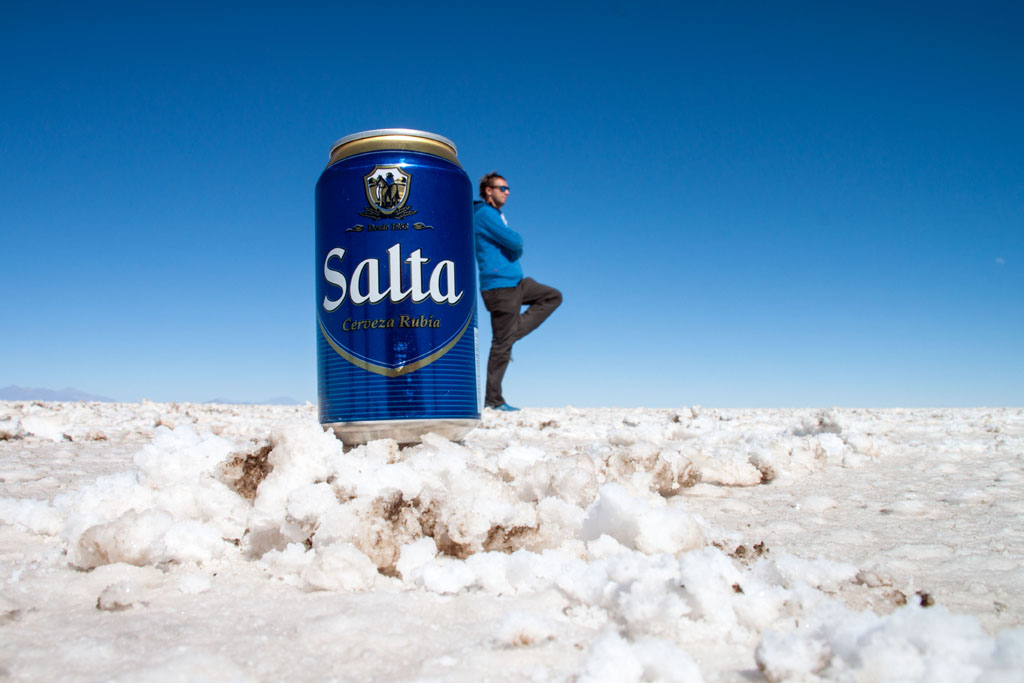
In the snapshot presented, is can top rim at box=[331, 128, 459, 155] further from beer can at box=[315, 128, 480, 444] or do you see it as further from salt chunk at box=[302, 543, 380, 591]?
salt chunk at box=[302, 543, 380, 591]

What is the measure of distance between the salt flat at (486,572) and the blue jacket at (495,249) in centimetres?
407

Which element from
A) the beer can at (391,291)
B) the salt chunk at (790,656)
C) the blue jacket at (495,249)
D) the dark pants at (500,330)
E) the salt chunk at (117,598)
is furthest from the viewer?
the dark pants at (500,330)

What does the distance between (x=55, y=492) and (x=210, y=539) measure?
3.14 ft

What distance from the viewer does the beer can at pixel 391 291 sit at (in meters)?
2.00

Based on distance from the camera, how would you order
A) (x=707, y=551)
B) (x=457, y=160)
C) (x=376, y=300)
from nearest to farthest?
(x=707, y=551), (x=376, y=300), (x=457, y=160)

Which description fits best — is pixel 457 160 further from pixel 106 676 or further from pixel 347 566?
pixel 106 676

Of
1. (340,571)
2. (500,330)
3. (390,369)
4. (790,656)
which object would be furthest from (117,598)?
(500,330)

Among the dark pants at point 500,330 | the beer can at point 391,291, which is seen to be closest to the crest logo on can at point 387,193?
the beer can at point 391,291

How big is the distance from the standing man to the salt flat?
409 cm

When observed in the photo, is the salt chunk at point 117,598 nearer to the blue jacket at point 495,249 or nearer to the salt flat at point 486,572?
the salt flat at point 486,572

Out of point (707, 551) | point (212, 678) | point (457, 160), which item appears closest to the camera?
point (212, 678)

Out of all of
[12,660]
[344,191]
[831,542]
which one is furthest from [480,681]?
[344,191]

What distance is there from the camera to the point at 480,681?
767mm

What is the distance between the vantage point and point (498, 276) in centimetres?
594
